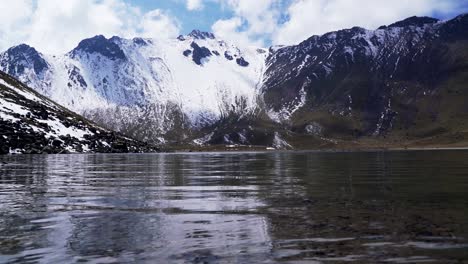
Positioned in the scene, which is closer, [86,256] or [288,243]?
[86,256]

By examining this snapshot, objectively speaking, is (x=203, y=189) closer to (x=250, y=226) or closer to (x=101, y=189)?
(x=101, y=189)

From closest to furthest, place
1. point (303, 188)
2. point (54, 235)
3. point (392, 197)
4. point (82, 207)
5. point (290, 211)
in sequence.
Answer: point (54, 235), point (290, 211), point (82, 207), point (392, 197), point (303, 188)

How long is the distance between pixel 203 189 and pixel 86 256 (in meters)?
23.4

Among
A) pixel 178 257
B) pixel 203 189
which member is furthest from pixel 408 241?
pixel 203 189

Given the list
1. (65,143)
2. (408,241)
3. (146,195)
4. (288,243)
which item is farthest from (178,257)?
(65,143)

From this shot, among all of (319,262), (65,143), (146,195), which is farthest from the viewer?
(65,143)

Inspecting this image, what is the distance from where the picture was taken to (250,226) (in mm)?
21516

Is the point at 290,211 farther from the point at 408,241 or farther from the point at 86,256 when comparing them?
the point at 86,256

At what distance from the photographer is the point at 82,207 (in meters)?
28.2

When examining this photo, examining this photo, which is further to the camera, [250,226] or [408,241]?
[250,226]

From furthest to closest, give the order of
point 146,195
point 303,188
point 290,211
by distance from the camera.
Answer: point 303,188 < point 146,195 < point 290,211

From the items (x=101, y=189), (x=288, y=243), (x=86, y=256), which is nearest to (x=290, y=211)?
(x=288, y=243)

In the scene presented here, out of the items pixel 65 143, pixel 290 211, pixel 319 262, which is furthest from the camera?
pixel 65 143

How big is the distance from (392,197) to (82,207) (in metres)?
18.8
